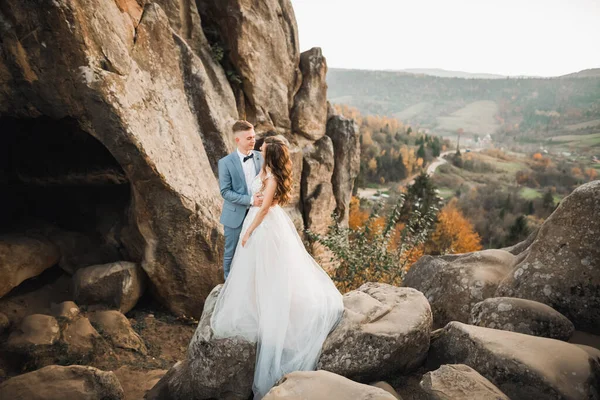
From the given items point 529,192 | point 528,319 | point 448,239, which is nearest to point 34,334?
point 528,319

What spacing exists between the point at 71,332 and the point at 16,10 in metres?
6.08

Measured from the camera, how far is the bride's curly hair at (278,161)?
5320 mm

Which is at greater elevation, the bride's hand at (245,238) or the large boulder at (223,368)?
the bride's hand at (245,238)

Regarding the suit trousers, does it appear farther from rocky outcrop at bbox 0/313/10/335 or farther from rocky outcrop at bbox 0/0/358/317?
rocky outcrop at bbox 0/313/10/335

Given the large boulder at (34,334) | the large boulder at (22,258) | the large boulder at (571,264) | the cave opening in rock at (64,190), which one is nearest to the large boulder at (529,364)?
the large boulder at (571,264)

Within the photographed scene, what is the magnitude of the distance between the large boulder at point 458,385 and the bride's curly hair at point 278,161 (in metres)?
2.94

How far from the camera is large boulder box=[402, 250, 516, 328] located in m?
6.61

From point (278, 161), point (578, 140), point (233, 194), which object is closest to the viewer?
point (278, 161)

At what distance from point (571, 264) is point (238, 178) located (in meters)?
5.24

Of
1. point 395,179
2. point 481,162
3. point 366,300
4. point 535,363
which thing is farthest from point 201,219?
point 481,162

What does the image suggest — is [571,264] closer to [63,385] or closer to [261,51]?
[63,385]

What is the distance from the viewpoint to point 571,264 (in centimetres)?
545

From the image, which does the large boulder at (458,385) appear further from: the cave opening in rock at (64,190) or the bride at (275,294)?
the cave opening in rock at (64,190)

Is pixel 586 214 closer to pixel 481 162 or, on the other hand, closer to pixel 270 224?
pixel 270 224
